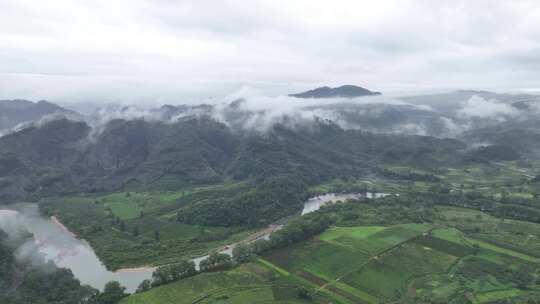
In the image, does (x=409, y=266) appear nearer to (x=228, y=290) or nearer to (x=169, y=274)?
(x=228, y=290)

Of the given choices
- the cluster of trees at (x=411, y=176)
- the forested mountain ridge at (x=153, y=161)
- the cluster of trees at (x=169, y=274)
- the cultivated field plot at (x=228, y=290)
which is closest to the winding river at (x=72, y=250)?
the cluster of trees at (x=169, y=274)

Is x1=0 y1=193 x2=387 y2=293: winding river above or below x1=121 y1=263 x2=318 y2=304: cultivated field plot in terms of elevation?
below

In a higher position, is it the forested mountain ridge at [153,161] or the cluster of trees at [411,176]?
the forested mountain ridge at [153,161]

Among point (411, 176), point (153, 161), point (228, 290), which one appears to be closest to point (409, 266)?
point (228, 290)

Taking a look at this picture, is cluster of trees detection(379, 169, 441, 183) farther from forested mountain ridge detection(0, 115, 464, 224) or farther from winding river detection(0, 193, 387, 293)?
winding river detection(0, 193, 387, 293)

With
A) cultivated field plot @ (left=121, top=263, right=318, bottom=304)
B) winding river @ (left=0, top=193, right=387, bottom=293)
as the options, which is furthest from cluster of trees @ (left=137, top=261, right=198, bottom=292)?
winding river @ (left=0, top=193, right=387, bottom=293)

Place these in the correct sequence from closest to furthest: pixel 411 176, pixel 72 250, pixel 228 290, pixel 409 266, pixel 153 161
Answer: pixel 228 290, pixel 409 266, pixel 72 250, pixel 411 176, pixel 153 161

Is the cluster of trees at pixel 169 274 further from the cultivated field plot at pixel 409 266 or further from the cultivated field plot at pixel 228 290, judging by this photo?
the cultivated field plot at pixel 409 266
